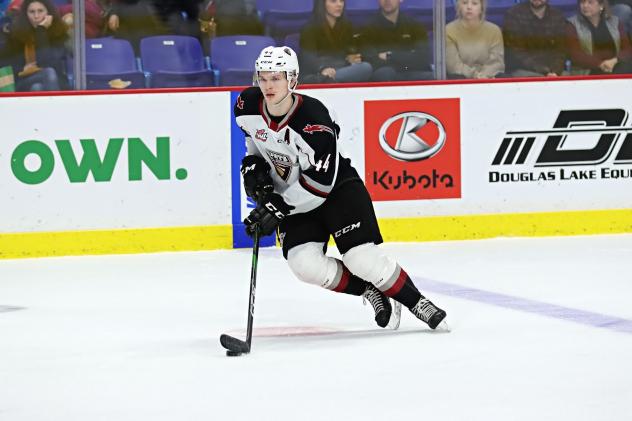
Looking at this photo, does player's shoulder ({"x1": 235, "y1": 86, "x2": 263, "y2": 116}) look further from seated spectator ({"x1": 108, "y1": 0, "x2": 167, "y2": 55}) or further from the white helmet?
seated spectator ({"x1": 108, "y1": 0, "x2": 167, "y2": 55})

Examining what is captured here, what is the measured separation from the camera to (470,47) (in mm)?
7441

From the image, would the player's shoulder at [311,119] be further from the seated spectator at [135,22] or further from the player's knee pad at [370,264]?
the seated spectator at [135,22]

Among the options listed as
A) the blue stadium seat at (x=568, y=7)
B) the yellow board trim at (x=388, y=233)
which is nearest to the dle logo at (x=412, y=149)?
the yellow board trim at (x=388, y=233)

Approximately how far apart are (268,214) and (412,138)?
3062 mm

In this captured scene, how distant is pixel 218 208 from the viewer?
7.04 meters

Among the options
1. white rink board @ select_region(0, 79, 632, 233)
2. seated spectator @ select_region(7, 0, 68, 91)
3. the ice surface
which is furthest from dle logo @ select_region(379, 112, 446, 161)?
seated spectator @ select_region(7, 0, 68, 91)

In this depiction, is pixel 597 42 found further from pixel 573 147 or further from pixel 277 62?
pixel 277 62

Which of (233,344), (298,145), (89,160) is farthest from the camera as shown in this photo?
(89,160)

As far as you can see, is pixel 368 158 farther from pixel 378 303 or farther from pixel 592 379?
pixel 592 379

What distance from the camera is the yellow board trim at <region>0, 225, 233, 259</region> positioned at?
6.78 metres

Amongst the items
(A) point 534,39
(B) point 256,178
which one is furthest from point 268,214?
(A) point 534,39

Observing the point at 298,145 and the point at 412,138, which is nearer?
the point at 298,145

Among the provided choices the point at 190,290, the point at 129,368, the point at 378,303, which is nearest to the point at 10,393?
the point at 129,368

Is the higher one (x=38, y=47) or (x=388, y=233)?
(x=38, y=47)
